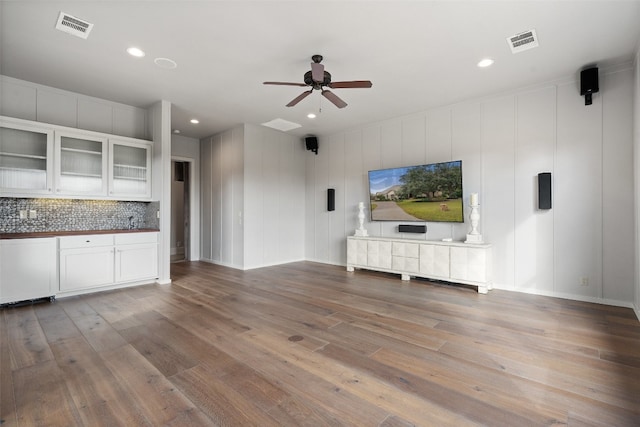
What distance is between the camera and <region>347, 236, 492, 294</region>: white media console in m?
4.42

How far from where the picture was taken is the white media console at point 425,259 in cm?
442

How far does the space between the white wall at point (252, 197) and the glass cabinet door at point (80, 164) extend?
236 cm

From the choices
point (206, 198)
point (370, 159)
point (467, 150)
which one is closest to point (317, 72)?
point (467, 150)

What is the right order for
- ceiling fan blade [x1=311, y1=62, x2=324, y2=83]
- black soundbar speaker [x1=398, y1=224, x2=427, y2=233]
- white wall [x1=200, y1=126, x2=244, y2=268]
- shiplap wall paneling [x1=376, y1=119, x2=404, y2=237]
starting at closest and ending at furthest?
ceiling fan blade [x1=311, y1=62, x2=324, y2=83]
black soundbar speaker [x1=398, y1=224, x2=427, y2=233]
shiplap wall paneling [x1=376, y1=119, x2=404, y2=237]
white wall [x1=200, y1=126, x2=244, y2=268]

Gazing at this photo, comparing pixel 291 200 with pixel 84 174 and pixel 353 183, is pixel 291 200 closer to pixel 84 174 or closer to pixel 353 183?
pixel 353 183

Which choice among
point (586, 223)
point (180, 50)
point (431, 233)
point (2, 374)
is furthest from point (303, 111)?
point (2, 374)

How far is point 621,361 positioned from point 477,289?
219 centimetres

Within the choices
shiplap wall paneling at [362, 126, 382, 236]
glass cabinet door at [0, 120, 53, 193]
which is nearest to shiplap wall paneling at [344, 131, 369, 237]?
shiplap wall paneling at [362, 126, 382, 236]

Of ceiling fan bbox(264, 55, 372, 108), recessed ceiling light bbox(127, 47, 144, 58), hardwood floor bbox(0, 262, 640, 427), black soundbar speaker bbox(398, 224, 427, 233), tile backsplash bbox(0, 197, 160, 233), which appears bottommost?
hardwood floor bbox(0, 262, 640, 427)

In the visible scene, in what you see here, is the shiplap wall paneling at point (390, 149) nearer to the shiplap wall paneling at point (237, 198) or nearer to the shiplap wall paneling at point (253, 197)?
the shiplap wall paneling at point (253, 197)

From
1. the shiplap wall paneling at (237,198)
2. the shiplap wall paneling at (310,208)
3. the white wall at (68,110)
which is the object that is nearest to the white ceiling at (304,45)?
the white wall at (68,110)

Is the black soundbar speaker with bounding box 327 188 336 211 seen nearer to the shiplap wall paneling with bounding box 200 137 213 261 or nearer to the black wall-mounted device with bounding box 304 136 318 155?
the black wall-mounted device with bounding box 304 136 318 155

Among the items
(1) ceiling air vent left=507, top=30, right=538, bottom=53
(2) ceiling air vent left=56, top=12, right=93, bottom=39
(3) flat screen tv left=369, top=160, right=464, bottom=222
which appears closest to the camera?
(2) ceiling air vent left=56, top=12, right=93, bottom=39

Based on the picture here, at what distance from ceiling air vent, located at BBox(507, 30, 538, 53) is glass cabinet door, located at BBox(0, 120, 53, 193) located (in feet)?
19.2
